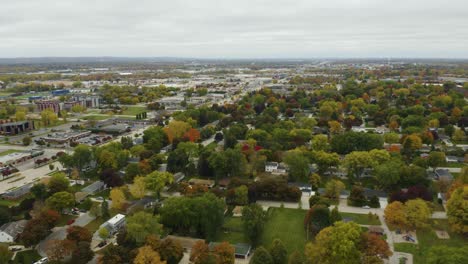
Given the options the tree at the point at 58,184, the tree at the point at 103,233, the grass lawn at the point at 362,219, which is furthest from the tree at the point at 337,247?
the tree at the point at 58,184

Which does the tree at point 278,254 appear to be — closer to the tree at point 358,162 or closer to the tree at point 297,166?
the tree at point 297,166

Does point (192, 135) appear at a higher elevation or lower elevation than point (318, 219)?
higher

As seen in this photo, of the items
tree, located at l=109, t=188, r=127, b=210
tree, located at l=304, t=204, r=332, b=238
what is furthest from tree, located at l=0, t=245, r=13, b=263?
tree, located at l=304, t=204, r=332, b=238

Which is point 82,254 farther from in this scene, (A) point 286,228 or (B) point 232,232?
(A) point 286,228

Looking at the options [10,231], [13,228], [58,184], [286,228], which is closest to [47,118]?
[58,184]

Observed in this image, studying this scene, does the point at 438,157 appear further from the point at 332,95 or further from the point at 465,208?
the point at 332,95

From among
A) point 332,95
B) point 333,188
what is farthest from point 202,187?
point 332,95

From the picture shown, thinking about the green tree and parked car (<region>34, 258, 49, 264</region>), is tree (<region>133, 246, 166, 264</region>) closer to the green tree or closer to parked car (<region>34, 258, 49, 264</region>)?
parked car (<region>34, 258, 49, 264</region>)
